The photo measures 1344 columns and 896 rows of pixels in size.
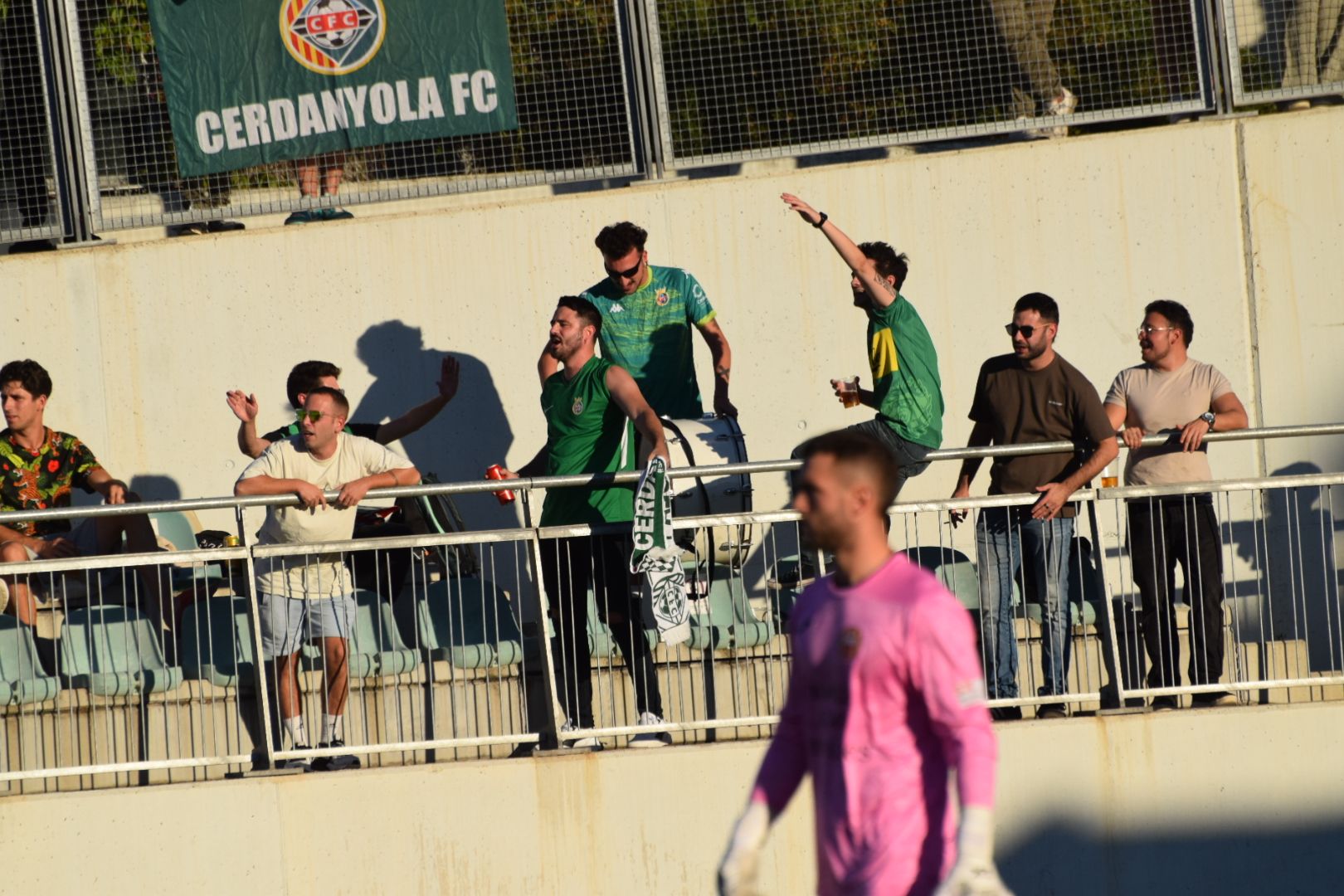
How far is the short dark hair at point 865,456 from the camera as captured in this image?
3662 mm

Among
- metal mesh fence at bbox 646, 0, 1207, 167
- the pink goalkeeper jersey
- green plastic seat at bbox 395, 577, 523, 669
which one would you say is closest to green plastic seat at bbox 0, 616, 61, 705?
green plastic seat at bbox 395, 577, 523, 669

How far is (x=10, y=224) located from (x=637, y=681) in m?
5.30

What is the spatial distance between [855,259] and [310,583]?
2.79 m

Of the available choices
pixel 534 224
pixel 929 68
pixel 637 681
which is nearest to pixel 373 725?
pixel 637 681

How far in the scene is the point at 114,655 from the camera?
281 inches

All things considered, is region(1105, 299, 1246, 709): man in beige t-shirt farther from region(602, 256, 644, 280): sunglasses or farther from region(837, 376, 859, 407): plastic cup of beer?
region(602, 256, 644, 280): sunglasses

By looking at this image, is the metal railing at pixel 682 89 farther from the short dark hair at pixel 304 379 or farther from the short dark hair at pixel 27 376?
the short dark hair at pixel 304 379

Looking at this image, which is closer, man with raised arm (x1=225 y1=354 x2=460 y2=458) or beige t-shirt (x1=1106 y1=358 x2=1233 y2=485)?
beige t-shirt (x1=1106 y1=358 x2=1233 y2=485)

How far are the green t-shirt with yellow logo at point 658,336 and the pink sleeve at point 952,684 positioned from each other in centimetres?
476

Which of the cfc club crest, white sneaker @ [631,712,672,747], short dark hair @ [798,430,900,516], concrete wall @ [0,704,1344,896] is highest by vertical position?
the cfc club crest

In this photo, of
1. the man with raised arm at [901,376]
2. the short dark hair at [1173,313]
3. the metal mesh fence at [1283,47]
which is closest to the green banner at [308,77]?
the man with raised arm at [901,376]

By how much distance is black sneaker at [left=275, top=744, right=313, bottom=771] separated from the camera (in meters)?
6.96

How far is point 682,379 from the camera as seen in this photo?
8.38 m

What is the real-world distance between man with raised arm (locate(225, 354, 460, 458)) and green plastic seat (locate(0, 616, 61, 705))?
132cm
